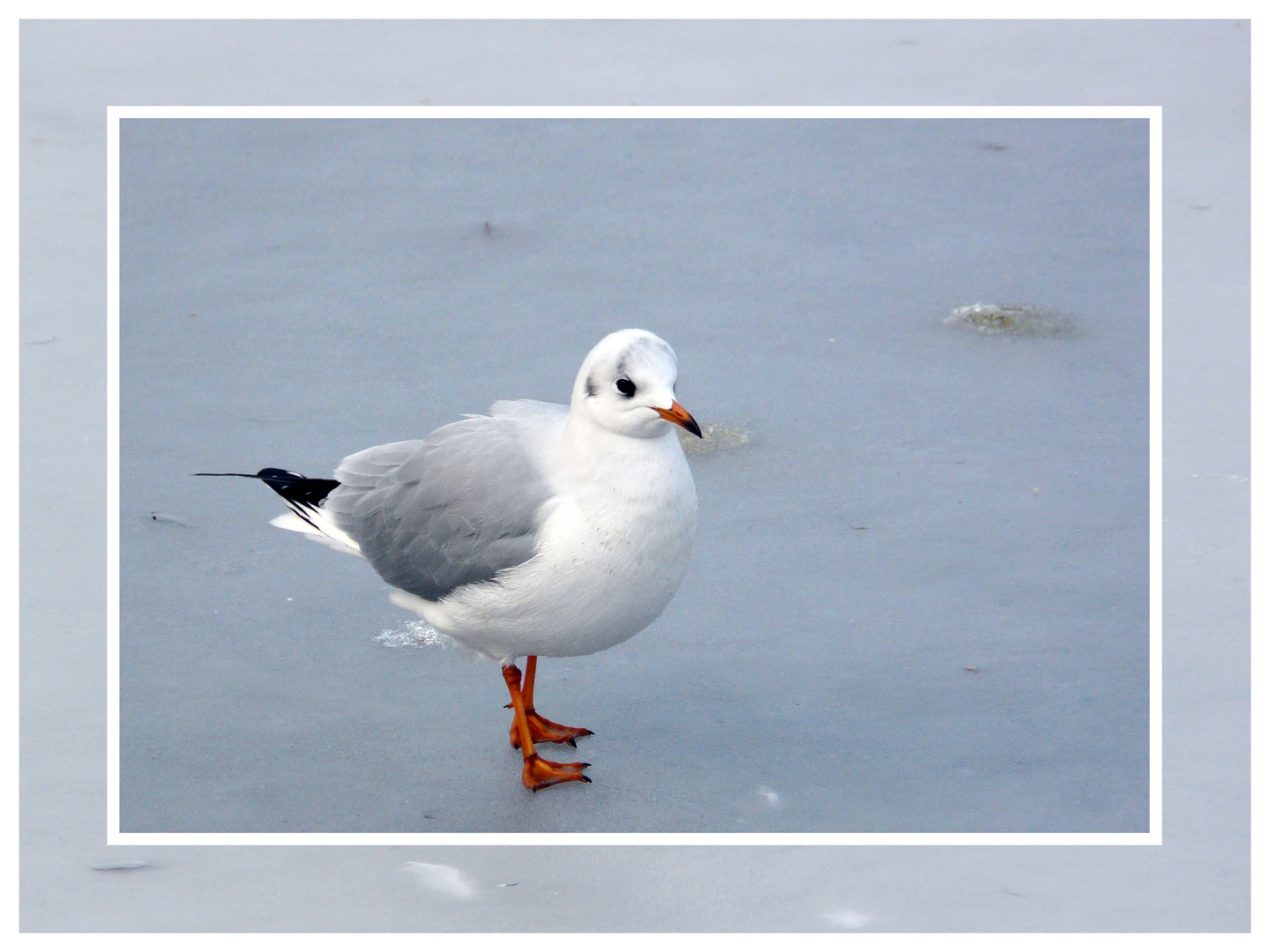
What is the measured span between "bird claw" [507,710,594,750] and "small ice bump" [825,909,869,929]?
0.83 m

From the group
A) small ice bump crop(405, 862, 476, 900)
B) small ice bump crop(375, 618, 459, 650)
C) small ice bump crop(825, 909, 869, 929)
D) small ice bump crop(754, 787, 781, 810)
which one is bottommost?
small ice bump crop(825, 909, 869, 929)

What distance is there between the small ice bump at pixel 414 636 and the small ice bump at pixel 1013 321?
2.38 meters

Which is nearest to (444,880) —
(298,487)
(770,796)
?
(770,796)

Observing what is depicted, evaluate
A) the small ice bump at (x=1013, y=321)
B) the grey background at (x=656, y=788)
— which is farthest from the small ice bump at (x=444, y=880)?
the small ice bump at (x=1013, y=321)

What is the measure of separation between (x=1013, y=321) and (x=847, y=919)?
2.98 m

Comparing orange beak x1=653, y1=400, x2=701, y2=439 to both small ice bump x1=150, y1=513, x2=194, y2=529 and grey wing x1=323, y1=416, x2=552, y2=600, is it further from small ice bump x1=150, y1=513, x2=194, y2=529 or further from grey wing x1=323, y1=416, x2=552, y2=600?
small ice bump x1=150, y1=513, x2=194, y2=529

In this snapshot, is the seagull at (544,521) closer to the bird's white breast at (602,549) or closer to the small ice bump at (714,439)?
the bird's white breast at (602,549)

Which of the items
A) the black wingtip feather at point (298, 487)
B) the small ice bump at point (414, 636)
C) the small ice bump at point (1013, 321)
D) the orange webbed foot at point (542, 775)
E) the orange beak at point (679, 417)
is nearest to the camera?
the orange beak at point (679, 417)

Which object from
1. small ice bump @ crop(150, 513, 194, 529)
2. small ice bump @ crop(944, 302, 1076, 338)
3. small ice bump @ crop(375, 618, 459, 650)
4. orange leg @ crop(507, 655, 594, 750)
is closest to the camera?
orange leg @ crop(507, 655, 594, 750)

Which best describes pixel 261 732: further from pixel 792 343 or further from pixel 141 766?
pixel 792 343

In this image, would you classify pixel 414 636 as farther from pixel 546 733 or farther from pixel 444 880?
pixel 444 880

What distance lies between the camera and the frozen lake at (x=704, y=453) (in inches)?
132

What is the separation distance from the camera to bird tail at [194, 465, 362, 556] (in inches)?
138

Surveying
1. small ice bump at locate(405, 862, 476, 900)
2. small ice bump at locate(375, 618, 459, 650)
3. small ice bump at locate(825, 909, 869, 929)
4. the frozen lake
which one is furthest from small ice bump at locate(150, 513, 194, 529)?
small ice bump at locate(825, 909, 869, 929)
